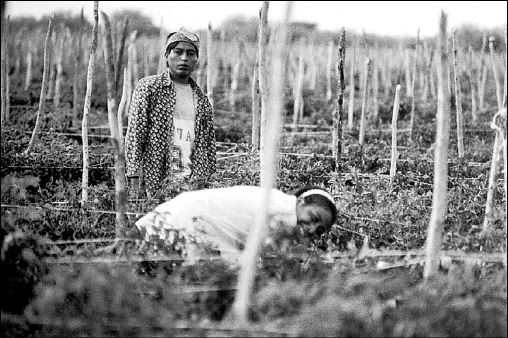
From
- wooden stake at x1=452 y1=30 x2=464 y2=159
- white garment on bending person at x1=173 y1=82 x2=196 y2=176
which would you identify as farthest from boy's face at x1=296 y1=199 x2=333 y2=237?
wooden stake at x1=452 y1=30 x2=464 y2=159

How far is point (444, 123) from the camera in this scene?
3.17 meters

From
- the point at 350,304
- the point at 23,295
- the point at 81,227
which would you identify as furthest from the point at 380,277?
the point at 81,227

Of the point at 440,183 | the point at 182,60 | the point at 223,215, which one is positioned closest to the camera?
the point at 440,183

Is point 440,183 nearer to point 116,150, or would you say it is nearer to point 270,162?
point 270,162

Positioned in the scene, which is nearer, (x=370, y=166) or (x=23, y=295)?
(x=23, y=295)

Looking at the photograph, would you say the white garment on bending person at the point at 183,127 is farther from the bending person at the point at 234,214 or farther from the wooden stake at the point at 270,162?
the wooden stake at the point at 270,162

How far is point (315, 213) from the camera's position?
10.4 ft

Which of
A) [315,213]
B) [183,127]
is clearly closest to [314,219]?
[315,213]

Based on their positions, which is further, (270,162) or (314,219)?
(314,219)

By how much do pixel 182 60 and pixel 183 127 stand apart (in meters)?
0.44

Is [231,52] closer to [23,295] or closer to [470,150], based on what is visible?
[470,150]

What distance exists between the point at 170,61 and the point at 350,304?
98.4 inches

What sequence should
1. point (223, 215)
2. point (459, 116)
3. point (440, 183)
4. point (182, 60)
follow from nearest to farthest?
1. point (440, 183)
2. point (223, 215)
3. point (182, 60)
4. point (459, 116)

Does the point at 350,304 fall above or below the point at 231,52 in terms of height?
below
